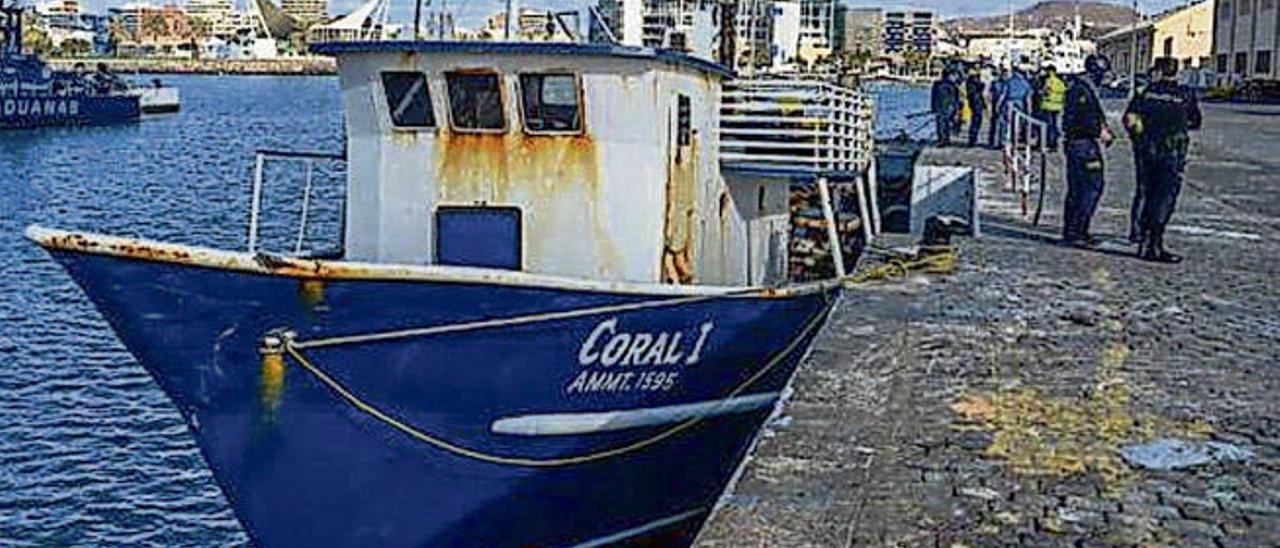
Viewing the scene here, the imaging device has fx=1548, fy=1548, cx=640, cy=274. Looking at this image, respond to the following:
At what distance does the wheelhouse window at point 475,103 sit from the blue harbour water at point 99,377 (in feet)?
18.2

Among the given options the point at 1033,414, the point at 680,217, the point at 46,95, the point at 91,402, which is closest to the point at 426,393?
the point at 680,217

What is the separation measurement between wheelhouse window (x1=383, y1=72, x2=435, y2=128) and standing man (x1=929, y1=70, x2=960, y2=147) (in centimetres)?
1971

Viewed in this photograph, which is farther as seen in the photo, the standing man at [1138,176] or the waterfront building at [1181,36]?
the waterfront building at [1181,36]

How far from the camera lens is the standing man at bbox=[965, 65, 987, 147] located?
30703mm

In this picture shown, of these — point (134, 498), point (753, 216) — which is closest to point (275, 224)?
point (134, 498)

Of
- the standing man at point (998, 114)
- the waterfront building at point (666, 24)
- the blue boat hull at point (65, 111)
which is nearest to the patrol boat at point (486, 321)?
the waterfront building at point (666, 24)

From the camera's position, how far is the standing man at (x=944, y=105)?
1164 inches

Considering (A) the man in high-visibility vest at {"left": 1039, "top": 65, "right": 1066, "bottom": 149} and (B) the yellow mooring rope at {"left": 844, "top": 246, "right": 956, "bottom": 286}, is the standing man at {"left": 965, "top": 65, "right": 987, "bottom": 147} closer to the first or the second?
(A) the man in high-visibility vest at {"left": 1039, "top": 65, "right": 1066, "bottom": 149}

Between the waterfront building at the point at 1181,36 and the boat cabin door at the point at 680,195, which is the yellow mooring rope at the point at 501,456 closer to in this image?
the boat cabin door at the point at 680,195

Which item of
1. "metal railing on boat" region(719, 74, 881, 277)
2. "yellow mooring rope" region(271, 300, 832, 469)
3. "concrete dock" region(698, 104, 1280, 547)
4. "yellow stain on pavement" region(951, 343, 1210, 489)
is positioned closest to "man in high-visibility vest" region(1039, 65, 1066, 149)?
"concrete dock" region(698, 104, 1280, 547)

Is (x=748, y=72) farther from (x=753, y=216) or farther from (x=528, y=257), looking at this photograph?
(x=528, y=257)

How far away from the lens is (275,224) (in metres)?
32.7

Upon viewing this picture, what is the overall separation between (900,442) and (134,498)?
9965 millimetres

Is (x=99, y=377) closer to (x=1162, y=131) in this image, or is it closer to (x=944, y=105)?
(x=1162, y=131)
